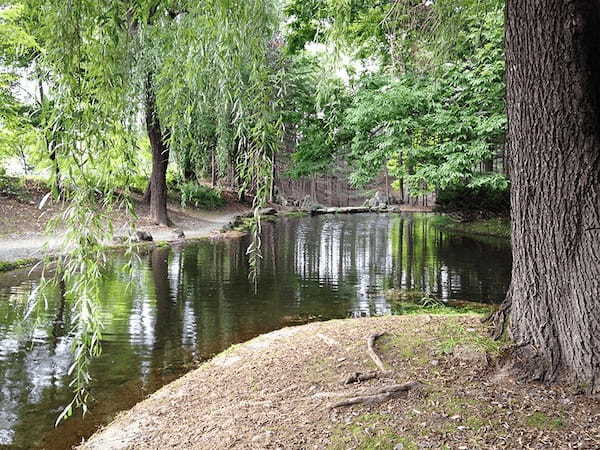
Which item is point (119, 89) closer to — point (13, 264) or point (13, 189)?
point (13, 264)

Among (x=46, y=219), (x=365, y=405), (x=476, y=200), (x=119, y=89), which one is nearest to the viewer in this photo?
(x=119, y=89)

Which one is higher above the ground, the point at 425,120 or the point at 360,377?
the point at 425,120

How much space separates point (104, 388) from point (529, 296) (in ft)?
12.0

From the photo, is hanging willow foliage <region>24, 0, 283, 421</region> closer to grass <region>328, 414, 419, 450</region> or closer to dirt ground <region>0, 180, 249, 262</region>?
grass <region>328, 414, 419, 450</region>

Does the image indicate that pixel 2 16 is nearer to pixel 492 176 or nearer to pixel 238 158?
pixel 238 158

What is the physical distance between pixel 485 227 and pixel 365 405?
1657 cm

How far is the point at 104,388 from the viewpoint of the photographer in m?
4.52

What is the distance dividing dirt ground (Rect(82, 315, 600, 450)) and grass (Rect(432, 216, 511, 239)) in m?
13.7

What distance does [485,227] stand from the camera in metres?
18.2

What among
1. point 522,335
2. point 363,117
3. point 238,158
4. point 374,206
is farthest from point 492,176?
point 374,206

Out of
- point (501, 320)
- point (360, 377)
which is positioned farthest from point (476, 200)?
point (360, 377)

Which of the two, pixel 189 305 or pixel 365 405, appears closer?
pixel 365 405

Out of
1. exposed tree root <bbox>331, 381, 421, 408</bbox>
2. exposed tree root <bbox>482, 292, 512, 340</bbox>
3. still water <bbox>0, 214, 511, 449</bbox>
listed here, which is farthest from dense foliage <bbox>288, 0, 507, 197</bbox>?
exposed tree root <bbox>331, 381, 421, 408</bbox>

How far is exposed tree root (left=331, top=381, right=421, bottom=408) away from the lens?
115 inches
